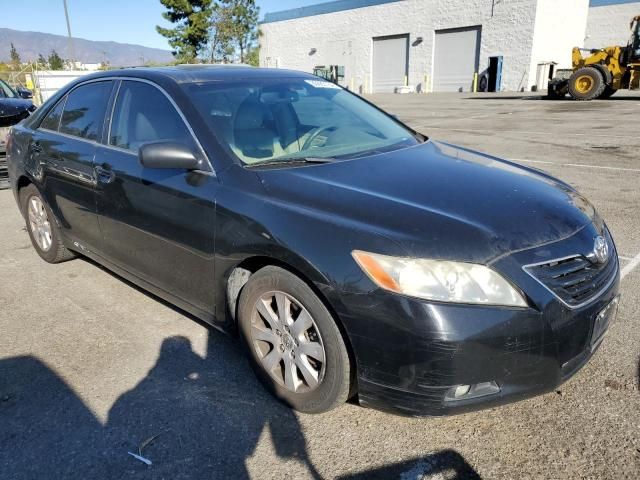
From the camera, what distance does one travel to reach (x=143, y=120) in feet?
10.7

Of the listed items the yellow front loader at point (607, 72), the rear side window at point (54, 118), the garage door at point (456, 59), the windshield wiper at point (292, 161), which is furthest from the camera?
the garage door at point (456, 59)

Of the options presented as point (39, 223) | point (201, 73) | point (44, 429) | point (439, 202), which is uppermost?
point (201, 73)

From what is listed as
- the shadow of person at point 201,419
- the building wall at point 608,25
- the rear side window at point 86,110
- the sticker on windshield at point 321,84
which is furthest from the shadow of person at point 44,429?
the building wall at point 608,25

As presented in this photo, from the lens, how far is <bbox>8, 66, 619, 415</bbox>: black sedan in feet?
6.82

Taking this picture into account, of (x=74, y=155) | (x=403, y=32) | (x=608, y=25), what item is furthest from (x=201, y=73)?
(x=608, y=25)

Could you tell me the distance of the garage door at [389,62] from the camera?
3897cm

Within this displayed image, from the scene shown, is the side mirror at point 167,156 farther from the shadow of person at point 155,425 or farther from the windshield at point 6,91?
the windshield at point 6,91

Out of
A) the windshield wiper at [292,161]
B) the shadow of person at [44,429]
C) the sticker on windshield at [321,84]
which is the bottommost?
the shadow of person at [44,429]

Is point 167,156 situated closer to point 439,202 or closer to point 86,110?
point 439,202

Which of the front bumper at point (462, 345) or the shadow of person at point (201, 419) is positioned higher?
the front bumper at point (462, 345)

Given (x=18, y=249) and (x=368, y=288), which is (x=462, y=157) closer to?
(x=368, y=288)

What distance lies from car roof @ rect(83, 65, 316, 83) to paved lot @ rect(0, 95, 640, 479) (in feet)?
5.13

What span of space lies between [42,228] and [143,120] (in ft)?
6.42

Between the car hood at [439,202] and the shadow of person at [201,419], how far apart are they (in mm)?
1026
